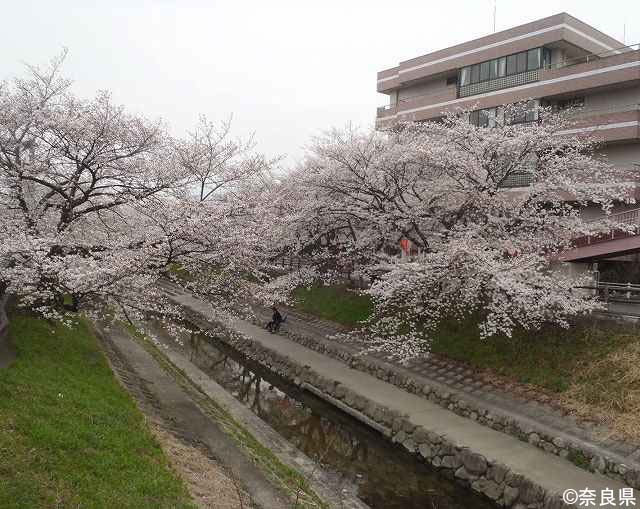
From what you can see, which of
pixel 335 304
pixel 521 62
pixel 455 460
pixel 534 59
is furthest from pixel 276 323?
pixel 534 59

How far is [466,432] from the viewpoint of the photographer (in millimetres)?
11695

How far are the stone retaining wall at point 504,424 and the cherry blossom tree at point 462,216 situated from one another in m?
0.93

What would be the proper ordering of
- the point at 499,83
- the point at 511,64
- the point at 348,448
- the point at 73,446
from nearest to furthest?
the point at 73,446, the point at 348,448, the point at 511,64, the point at 499,83

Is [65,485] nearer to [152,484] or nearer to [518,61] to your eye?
[152,484]

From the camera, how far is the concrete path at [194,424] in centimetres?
827

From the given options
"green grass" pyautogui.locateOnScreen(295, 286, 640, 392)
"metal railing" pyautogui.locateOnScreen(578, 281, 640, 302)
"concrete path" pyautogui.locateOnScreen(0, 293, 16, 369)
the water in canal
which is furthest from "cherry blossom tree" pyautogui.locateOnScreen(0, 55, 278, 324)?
"metal railing" pyautogui.locateOnScreen(578, 281, 640, 302)

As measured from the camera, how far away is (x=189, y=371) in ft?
52.9

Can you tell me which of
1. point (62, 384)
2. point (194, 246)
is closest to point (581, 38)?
point (194, 246)

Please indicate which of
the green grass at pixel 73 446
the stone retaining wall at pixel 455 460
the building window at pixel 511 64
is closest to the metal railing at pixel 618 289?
the stone retaining wall at pixel 455 460

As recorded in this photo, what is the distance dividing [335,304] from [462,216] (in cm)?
945

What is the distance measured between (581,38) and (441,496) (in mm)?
26195

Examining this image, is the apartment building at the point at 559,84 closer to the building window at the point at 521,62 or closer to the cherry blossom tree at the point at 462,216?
the building window at the point at 521,62

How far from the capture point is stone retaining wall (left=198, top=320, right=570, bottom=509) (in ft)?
30.4

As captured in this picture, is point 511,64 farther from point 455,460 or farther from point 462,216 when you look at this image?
point 455,460
